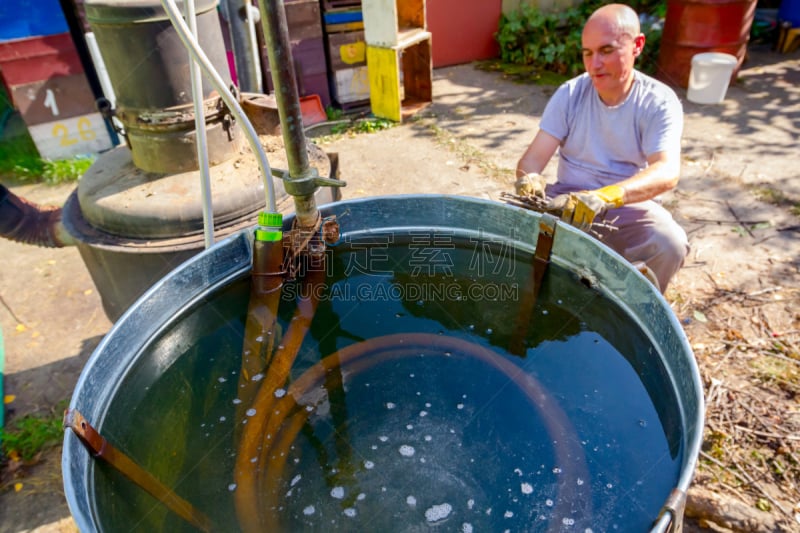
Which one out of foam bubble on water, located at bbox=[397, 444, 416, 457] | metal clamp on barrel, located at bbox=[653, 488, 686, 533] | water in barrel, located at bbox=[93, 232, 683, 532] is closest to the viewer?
metal clamp on barrel, located at bbox=[653, 488, 686, 533]

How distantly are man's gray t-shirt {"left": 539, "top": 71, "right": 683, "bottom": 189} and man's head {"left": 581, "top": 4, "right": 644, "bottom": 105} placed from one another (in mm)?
129

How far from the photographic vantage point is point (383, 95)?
222 inches

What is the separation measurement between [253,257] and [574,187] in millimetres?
1873

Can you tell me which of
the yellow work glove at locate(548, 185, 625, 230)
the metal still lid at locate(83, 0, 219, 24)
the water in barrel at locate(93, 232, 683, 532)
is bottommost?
the water in barrel at locate(93, 232, 683, 532)

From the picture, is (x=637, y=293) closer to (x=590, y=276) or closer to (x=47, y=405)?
(x=590, y=276)

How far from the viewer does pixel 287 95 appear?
1635 mm

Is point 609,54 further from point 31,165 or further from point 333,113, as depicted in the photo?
point 31,165

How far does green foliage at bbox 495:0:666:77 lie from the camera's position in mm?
6633

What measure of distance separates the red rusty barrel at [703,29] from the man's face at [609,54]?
392 cm

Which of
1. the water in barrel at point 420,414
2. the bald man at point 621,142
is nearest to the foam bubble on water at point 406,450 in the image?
the water in barrel at point 420,414

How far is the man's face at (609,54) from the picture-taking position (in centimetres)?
253

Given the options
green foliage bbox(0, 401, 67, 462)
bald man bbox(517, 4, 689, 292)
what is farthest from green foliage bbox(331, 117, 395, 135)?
green foliage bbox(0, 401, 67, 462)

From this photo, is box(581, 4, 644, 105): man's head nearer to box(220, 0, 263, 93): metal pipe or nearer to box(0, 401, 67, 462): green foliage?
box(220, 0, 263, 93): metal pipe

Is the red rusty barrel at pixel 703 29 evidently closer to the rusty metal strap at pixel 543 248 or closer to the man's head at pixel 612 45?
the man's head at pixel 612 45
